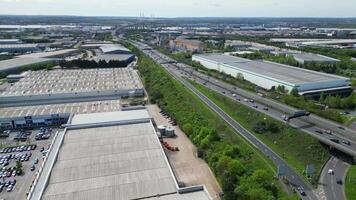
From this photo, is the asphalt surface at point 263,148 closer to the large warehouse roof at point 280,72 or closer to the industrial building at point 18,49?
the large warehouse roof at point 280,72

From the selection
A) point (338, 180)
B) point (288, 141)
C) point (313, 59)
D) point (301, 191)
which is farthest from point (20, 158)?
point (313, 59)

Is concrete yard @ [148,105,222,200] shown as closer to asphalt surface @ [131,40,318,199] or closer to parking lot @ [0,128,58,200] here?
asphalt surface @ [131,40,318,199]

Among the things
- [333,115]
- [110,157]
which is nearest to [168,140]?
[110,157]

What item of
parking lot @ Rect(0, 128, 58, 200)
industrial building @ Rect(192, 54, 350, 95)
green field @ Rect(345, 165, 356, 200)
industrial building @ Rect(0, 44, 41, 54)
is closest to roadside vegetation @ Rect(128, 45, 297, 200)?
green field @ Rect(345, 165, 356, 200)

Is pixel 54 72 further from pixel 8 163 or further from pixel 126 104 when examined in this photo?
pixel 8 163

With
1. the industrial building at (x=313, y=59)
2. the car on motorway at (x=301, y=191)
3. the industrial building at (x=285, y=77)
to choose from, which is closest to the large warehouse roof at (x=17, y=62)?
the industrial building at (x=285, y=77)

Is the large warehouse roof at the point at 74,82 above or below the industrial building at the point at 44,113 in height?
above
